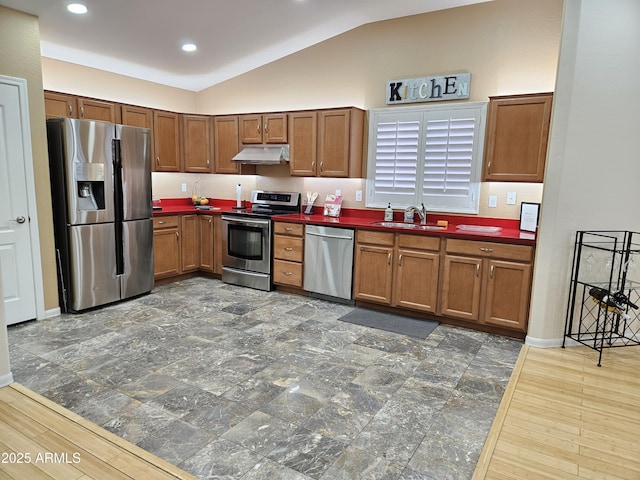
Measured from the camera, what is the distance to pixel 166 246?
5.13 meters

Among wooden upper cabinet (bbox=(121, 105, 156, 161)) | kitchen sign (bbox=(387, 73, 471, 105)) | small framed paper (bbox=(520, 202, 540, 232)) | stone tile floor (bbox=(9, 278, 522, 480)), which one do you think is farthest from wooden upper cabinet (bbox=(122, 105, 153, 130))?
small framed paper (bbox=(520, 202, 540, 232))

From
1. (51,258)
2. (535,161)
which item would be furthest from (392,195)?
(51,258)

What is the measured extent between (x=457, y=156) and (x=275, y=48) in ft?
8.89

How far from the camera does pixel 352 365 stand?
3.07 metres

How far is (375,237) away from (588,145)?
1.98 m

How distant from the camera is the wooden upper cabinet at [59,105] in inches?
161

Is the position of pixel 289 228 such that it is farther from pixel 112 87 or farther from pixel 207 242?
pixel 112 87

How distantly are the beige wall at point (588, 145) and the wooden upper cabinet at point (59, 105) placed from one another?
15.2ft

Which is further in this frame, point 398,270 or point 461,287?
point 398,270

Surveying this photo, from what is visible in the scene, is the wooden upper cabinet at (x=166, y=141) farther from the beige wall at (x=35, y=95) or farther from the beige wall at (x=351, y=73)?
the beige wall at (x=35, y=95)

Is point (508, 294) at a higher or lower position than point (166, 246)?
lower

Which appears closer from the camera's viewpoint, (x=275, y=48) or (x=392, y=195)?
(x=392, y=195)

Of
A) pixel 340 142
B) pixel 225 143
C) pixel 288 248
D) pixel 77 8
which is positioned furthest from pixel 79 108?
pixel 340 142

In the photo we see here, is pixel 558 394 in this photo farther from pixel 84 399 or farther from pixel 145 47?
pixel 145 47
